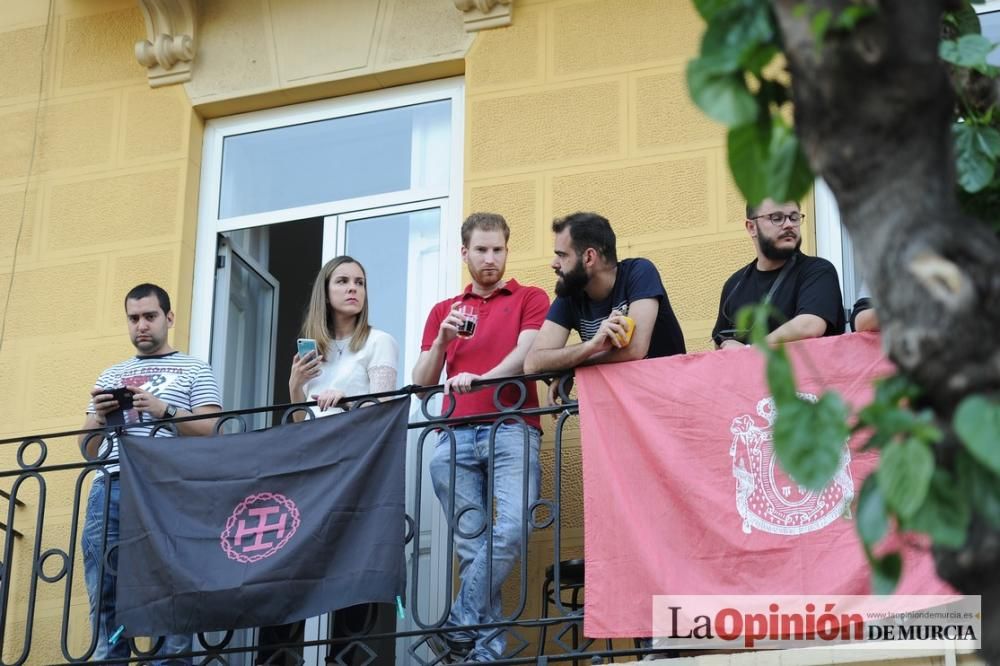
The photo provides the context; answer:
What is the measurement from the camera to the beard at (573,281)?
705 centimetres

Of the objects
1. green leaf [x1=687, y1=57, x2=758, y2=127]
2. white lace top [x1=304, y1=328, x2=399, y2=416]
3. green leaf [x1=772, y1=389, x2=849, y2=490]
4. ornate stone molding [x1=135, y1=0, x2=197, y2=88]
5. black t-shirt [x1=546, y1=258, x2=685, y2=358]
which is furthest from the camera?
ornate stone molding [x1=135, y1=0, x2=197, y2=88]

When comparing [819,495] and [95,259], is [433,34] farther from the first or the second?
[819,495]

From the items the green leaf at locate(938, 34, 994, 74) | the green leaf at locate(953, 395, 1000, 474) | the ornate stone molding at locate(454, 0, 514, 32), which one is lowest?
the green leaf at locate(953, 395, 1000, 474)

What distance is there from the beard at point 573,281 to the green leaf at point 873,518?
4.04 metres

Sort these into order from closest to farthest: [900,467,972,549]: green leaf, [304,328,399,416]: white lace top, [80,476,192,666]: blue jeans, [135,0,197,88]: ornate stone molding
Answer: [900,467,972,549]: green leaf < [80,476,192,666]: blue jeans < [304,328,399,416]: white lace top < [135,0,197,88]: ornate stone molding

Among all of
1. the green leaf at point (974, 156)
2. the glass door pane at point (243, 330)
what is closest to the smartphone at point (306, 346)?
the glass door pane at point (243, 330)

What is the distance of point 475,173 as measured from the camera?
8.77 m

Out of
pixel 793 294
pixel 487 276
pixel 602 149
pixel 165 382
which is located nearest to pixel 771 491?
pixel 793 294

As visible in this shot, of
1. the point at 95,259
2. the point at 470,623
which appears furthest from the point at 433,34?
the point at 470,623

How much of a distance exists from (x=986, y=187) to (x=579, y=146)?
16.0 ft

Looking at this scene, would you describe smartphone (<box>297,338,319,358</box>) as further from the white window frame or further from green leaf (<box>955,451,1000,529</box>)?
green leaf (<box>955,451,1000,529</box>)

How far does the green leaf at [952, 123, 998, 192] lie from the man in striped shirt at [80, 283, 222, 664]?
4631 mm

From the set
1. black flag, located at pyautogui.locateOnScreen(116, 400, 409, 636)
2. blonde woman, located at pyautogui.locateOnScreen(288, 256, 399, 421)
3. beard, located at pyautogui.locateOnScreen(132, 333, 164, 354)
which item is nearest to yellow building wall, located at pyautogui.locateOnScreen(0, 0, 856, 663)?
beard, located at pyautogui.locateOnScreen(132, 333, 164, 354)

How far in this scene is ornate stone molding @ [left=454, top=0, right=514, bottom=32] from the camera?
8.98m
